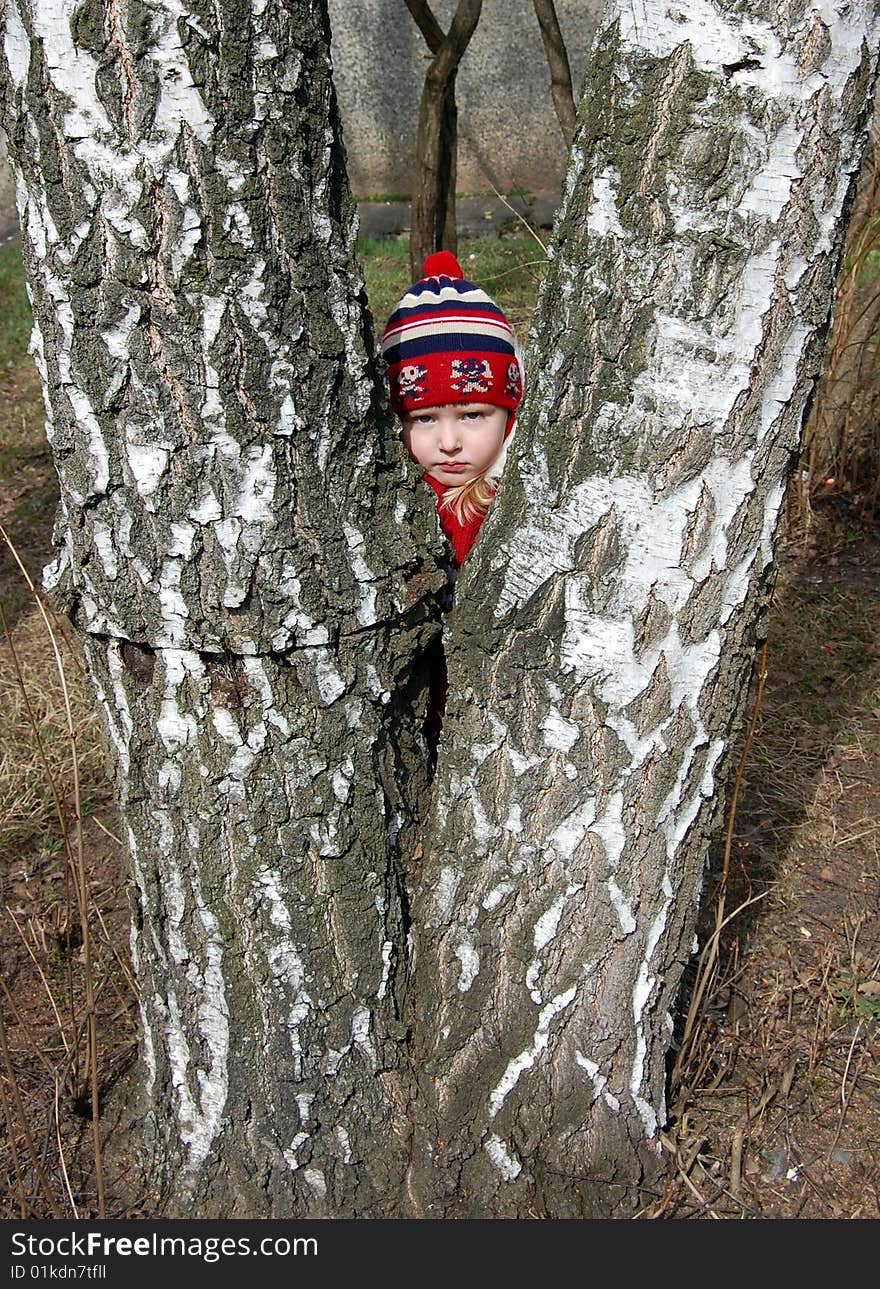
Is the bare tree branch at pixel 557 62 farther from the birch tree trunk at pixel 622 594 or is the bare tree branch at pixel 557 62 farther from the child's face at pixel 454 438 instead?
the birch tree trunk at pixel 622 594

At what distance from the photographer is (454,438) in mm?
2105

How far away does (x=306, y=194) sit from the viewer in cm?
142

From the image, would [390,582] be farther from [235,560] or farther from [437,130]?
[437,130]

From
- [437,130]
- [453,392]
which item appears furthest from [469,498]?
[437,130]

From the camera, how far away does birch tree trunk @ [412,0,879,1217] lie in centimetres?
131

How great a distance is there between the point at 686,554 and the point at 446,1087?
0.97 meters

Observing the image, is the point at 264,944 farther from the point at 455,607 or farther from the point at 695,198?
the point at 695,198

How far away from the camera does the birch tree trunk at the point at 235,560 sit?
1348 millimetres

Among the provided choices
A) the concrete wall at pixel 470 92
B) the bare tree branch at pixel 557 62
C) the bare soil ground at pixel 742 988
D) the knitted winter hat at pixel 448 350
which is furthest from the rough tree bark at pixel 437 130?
the concrete wall at pixel 470 92

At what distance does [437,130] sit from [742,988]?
3923 millimetres

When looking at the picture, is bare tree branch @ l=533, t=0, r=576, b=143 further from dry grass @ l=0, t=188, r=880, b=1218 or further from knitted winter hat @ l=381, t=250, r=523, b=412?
knitted winter hat @ l=381, t=250, r=523, b=412

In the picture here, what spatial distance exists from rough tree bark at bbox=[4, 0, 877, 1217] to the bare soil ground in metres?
0.19

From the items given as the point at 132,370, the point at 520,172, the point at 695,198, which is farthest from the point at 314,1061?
the point at 520,172

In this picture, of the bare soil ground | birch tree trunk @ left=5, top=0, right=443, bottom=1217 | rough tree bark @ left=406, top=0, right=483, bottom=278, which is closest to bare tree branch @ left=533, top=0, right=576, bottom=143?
rough tree bark @ left=406, top=0, right=483, bottom=278
